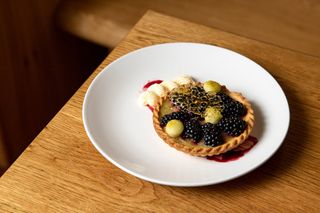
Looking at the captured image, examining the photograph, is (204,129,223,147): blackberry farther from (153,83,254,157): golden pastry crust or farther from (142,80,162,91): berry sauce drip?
(142,80,162,91): berry sauce drip

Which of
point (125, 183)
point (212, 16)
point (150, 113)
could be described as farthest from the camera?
point (212, 16)

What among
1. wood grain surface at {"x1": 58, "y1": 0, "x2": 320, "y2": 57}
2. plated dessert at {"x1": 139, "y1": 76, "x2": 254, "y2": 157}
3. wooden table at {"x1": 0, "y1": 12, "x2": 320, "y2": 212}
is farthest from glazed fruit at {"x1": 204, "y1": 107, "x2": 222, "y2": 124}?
wood grain surface at {"x1": 58, "y1": 0, "x2": 320, "y2": 57}

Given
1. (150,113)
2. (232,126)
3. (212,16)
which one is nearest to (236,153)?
(232,126)

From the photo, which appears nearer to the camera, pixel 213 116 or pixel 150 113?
pixel 213 116

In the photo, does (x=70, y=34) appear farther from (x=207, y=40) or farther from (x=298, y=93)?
(x=298, y=93)

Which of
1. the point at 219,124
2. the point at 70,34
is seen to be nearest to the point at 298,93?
the point at 219,124

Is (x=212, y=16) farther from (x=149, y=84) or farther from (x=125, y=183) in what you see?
(x=125, y=183)

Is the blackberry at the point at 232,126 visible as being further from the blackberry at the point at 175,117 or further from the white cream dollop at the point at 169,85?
the white cream dollop at the point at 169,85

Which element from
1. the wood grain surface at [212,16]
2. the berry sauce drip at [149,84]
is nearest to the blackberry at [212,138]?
the berry sauce drip at [149,84]
